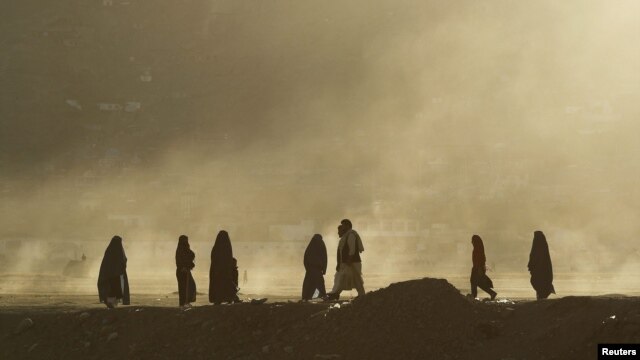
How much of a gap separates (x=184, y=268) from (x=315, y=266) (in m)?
2.78

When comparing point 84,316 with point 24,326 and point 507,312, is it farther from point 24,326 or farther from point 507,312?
point 507,312

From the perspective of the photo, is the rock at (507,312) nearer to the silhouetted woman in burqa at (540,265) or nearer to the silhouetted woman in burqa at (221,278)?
the silhouetted woman in burqa at (221,278)

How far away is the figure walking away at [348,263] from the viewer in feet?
55.0

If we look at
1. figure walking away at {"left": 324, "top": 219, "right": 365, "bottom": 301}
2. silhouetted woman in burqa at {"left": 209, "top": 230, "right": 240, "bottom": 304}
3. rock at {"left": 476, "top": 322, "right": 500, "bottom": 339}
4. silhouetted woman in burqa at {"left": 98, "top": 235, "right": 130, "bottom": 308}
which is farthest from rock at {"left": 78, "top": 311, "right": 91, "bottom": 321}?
rock at {"left": 476, "top": 322, "right": 500, "bottom": 339}

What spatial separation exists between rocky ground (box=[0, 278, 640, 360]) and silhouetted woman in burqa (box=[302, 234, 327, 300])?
4648 millimetres

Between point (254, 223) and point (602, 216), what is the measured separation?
29189 mm

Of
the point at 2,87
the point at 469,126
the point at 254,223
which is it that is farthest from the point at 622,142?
the point at 2,87

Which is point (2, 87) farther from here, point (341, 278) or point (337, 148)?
point (341, 278)

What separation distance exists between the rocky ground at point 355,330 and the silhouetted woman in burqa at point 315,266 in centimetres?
465

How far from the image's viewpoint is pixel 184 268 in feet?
58.4

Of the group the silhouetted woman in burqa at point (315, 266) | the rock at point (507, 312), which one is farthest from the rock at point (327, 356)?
the silhouetted woman in burqa at point (315, 266)

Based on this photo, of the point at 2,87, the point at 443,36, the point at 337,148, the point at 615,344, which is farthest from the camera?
the point at 443,36

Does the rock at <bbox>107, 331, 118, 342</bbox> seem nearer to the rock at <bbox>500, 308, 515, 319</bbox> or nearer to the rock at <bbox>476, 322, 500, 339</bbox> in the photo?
the rock at <bbox>476, 322, 500, 339</bbox>

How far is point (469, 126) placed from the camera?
101812mm
